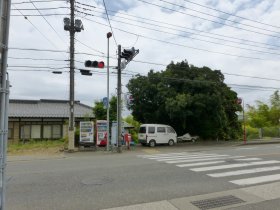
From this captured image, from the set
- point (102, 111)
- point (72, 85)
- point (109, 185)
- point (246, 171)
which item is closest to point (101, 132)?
point (72, 85)

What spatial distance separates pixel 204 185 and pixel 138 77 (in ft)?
69.5

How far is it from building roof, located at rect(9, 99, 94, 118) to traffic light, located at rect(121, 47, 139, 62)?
11.3 meters

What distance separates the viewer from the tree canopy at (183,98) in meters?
26.0

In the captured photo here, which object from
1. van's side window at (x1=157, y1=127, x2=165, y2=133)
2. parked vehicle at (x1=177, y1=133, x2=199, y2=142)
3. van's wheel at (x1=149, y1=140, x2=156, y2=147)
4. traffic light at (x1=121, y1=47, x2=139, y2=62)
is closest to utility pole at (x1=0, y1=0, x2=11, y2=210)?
traffic light at (x1=121, y1=47, x2=139, y2=62)

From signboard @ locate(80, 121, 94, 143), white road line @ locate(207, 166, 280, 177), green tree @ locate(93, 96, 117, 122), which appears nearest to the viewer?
white road line @ locate(207, 166, 280, 177)

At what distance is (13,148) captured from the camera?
858 inches

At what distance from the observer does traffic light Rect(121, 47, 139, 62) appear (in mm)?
19438

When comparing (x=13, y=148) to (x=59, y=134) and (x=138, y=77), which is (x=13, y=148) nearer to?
(x=59, y=134)

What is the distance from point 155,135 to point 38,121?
41.0 ft

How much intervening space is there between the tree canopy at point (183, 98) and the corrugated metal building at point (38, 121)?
235 inches

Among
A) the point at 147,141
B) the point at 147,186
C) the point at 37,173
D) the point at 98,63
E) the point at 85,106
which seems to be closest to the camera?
the point at 147,186

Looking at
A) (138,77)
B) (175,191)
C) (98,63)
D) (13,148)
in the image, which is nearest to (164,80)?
(138,77)

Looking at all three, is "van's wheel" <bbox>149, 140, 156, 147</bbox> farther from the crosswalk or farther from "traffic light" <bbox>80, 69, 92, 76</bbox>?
the crosswalk

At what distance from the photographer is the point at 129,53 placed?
775 inches
